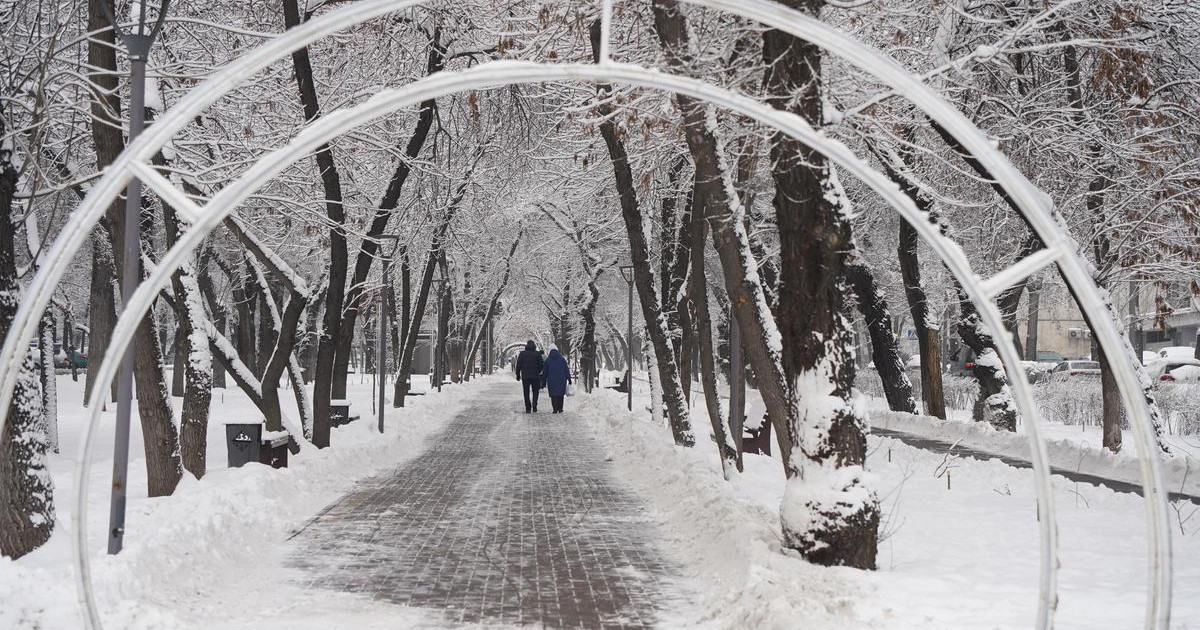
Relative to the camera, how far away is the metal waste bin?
13.1 m

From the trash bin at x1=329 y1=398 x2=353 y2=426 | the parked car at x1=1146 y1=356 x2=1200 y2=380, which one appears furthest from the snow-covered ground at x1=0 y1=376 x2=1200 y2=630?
the parked car at x1=1146 y1=356 x2=1200 y2=380

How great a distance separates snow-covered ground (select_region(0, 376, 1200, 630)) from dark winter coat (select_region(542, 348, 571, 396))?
17351mm

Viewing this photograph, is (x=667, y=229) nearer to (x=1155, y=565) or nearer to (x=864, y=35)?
(x=864, y=35)

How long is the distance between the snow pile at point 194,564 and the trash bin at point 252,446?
0.32 m

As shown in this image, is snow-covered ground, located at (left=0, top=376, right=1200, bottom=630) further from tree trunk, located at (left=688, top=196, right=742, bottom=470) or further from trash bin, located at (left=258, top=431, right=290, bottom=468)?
tree trunk, located at (left=688, top=196, right=742, bottom=470)

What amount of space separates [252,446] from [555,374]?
19.3 metres

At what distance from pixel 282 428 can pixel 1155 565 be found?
12.6m

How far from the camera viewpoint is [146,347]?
1061cm

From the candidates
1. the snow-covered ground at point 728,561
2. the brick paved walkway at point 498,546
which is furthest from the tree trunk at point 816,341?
the brick paved walkway at point 498,546

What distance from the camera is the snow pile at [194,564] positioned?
21.0ft

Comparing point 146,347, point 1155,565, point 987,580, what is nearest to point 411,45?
point 146,347

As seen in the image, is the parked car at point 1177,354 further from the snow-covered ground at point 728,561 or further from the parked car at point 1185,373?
the snow-covered ground at point 728,561

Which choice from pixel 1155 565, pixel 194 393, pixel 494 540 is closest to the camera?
pixel 1155 565

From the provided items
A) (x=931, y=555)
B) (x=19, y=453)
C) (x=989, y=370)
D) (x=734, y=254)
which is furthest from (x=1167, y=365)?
(x=19, y=453)
